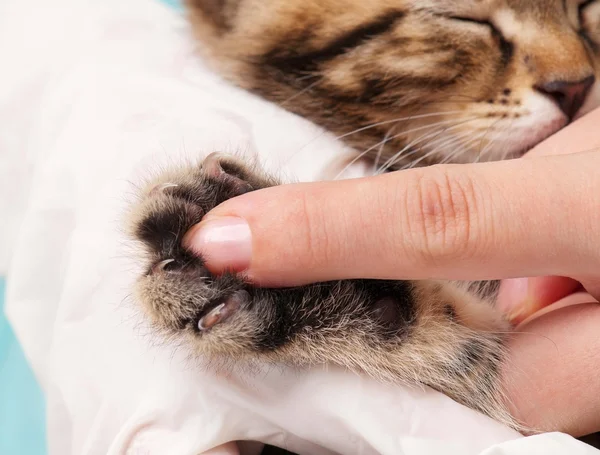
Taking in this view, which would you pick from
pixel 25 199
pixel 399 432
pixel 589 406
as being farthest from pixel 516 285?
pixel 25 199

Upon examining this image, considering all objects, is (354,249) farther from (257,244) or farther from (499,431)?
(499,431)

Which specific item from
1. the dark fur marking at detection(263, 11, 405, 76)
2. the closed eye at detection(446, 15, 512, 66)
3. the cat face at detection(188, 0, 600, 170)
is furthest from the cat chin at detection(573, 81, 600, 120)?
the dark fur marking at detection(263, 11, 405, 76)

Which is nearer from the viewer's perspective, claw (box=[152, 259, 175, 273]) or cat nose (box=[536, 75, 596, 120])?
claw (box=[152, 259, 175, 273])

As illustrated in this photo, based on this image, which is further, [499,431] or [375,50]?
[375,50]

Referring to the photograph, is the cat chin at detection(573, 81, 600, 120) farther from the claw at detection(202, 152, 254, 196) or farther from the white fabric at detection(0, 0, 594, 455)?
the claw at detection(202, 152, 254, 196)

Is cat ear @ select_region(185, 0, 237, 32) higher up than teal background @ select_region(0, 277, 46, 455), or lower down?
higher up

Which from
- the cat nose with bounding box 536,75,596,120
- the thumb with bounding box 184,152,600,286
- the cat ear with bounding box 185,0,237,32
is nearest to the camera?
the thumb with bounding box 184,152,600,286

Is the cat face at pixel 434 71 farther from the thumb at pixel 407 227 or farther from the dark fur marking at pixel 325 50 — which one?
the thumb at pixel 407 227

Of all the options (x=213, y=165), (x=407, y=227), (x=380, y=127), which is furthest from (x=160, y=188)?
(x=380, y=127)
